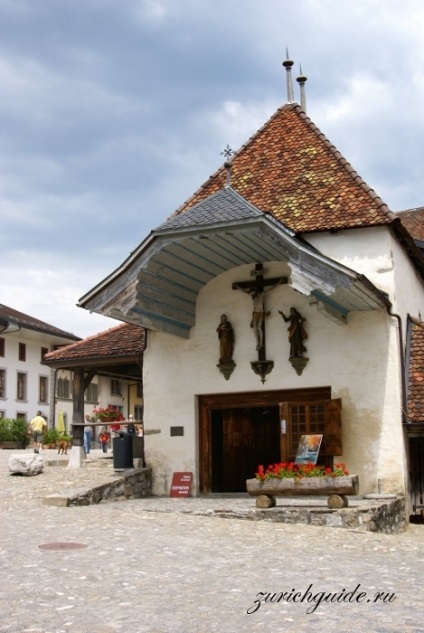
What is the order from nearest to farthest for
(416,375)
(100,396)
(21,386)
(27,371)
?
(416,375), (21,386), (27,371), (100,396)

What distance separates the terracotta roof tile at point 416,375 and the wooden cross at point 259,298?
115 inches

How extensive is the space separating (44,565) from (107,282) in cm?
729

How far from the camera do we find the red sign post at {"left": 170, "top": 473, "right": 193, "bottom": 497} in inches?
640

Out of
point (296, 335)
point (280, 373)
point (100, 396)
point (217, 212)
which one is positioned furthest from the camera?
point (100, 396)

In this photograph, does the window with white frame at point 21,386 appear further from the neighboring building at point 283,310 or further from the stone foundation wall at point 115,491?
the stone foundation wall at point 115,491

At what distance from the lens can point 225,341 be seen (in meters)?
16.3

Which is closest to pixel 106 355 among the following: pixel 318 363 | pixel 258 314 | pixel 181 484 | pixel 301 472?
pixel 181 484

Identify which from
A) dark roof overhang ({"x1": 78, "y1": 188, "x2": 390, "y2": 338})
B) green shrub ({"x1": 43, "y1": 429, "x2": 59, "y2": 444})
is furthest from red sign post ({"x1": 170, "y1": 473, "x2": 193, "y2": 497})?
green shrub ({"x1": 43, "y1": 429, "x2": 59, "y2": 444})

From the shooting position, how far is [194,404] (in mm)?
16625

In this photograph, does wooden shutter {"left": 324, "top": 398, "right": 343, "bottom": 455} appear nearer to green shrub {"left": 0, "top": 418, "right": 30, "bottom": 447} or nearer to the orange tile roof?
the orange tile roof

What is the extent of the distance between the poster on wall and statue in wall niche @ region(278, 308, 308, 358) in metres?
1.68

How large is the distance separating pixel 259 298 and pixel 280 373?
1.60m

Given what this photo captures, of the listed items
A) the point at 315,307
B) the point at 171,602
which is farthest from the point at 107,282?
the point at 171,602

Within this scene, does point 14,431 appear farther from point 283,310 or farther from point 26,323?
point 283,310
